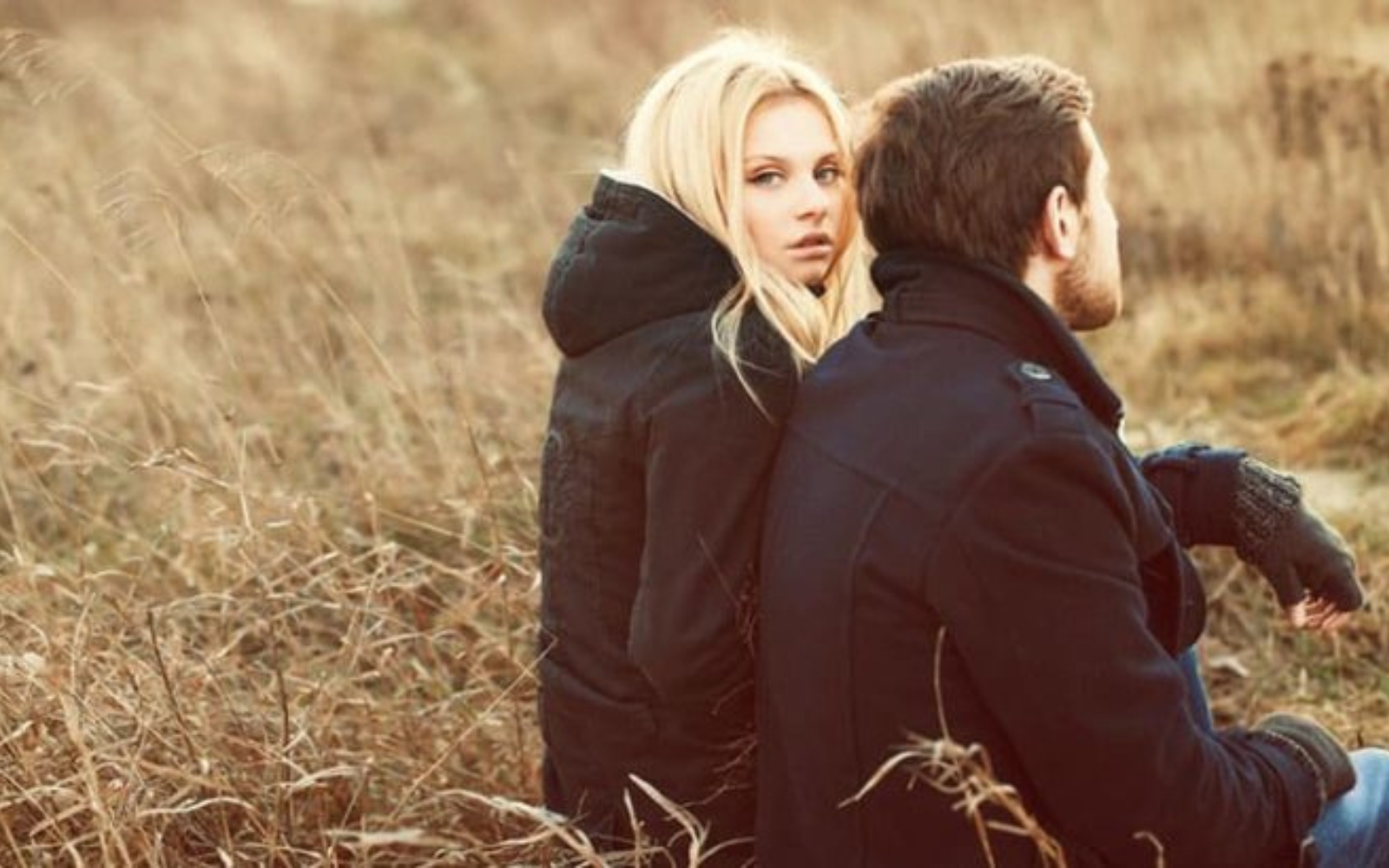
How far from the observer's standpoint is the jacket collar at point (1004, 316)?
230cm

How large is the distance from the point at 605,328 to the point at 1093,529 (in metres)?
0.82

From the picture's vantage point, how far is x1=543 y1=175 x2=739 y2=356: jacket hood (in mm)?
2635

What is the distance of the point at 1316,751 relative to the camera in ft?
7.82

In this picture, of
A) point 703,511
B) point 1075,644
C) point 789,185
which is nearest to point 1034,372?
point 1075,644

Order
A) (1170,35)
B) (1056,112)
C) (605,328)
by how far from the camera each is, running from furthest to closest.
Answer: (1170,35), (605,328), (1056,112)

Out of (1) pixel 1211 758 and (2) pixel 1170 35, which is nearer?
(1) pixel 1211 758

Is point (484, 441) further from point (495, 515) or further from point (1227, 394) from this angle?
point (1227, 394)

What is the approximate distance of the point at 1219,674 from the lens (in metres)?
4.02

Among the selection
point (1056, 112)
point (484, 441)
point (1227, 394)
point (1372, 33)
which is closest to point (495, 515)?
point (484, 441)

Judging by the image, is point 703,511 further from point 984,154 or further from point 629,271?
point 984,154

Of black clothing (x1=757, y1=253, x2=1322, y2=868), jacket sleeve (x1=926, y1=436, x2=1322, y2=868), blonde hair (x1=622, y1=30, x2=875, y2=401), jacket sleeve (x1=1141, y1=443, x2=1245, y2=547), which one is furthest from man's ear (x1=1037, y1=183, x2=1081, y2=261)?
jacket sleeve (x1=1141, y1=443, x2=1245, y2=547)

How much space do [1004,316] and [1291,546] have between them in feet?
A: 2.32

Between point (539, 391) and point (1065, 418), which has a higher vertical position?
point (1065, 418)

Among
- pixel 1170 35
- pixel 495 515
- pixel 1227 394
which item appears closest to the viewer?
pixel 495 515
